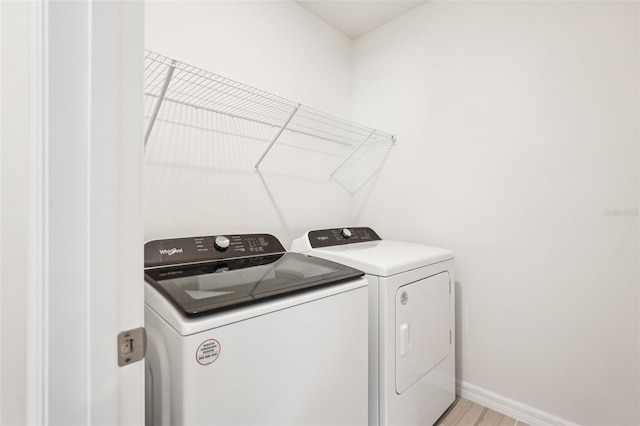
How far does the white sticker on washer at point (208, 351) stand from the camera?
79cm

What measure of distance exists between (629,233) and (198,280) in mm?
2016

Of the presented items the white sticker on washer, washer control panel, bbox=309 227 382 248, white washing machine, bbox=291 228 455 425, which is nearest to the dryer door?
white washing machine, bbox=291 228 455 425

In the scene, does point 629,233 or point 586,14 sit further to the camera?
point 586,14

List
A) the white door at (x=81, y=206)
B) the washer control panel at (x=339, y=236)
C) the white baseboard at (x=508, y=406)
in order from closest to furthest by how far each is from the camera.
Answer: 1. the white door at (x=81, y=206)
2. the white baseboard at (x=508, y=406)
3. the washer control panel at (x=339, y=236)

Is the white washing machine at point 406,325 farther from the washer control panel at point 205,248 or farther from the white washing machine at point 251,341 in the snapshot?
the washer control panel at point 205,248

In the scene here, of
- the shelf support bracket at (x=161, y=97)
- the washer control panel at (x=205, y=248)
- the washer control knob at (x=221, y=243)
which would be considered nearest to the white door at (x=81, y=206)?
the shelf support bracket at (x=161, y=97)

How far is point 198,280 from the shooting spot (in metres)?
1.09

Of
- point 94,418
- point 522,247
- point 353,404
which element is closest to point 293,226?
point 353,404

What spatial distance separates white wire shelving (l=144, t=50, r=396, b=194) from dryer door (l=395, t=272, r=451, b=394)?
3.78 feet

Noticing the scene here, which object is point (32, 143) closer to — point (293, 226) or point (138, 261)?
point (138, 261)

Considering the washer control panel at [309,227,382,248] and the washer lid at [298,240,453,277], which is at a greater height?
the washer control panel at [309,227,382,248]

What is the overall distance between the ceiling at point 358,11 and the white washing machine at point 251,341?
2026 mm

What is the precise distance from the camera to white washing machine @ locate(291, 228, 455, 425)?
1.36 meters

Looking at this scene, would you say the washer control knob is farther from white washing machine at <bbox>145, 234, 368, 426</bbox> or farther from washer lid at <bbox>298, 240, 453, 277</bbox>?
washer lid at <bbox>298, 240, 453, 277</bbox>
